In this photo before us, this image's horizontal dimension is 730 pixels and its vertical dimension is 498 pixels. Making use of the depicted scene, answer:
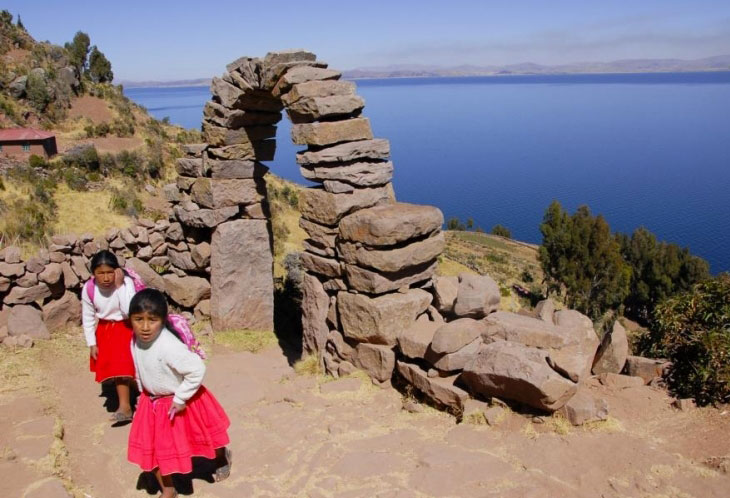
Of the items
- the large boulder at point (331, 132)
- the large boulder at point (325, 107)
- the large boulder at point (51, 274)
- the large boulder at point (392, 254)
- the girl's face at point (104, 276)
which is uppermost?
the large boulder at point (325, 107)

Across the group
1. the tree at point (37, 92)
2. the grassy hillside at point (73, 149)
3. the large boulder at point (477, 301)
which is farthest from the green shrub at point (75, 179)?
the large boulder at point (477, 301)

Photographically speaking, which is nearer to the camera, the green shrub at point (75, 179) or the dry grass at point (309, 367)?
the dry grass at point (309, 367)

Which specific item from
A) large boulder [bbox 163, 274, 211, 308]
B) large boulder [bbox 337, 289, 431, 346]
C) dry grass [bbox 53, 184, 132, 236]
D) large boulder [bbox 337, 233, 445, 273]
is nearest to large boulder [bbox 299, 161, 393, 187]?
large boulder [bbox 337, 233, 445, 273]

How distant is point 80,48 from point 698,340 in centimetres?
4629

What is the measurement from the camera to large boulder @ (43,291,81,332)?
824 cm

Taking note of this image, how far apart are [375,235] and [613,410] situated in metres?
2.97

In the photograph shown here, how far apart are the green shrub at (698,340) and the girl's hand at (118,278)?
556cm

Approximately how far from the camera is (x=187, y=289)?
9.79 metres

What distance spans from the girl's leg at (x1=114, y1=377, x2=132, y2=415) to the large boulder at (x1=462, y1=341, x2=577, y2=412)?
137 inches

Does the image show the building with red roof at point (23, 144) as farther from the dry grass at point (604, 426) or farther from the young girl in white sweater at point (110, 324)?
the dry grass at point (604, 426)

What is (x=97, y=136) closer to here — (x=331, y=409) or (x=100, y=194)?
(x=100, y=194)

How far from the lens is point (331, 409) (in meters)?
6.02

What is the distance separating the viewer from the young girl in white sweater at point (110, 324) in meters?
5.32

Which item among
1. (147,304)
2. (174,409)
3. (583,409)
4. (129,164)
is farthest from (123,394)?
(129,164)
